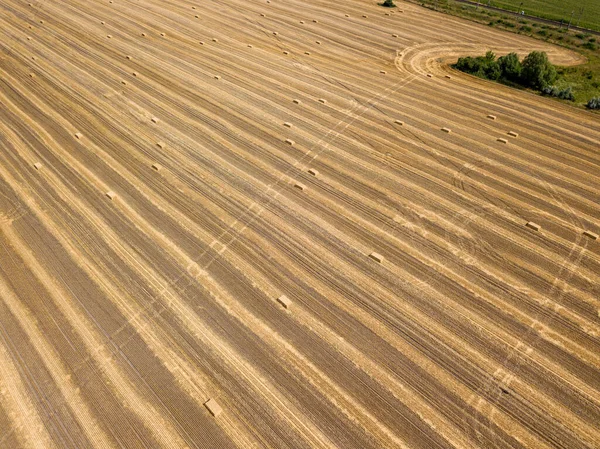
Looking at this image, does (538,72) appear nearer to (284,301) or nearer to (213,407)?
(284,301)

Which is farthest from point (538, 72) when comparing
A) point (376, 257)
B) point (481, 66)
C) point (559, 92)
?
point (376, 257)

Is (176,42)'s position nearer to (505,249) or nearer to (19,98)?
(19,98)

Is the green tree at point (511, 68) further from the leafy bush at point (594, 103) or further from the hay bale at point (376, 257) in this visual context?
the hay bale at point (376, 257)

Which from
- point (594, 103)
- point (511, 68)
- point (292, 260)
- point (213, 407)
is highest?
point (511, 68)

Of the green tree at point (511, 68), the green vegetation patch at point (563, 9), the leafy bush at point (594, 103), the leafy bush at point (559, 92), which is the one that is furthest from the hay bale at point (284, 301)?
the green vegetation patch at point (563, 9)

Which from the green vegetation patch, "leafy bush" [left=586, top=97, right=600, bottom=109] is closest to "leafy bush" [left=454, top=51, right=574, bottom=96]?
"leafy bush" [left=586, top=97, right=600, bottom=109]
